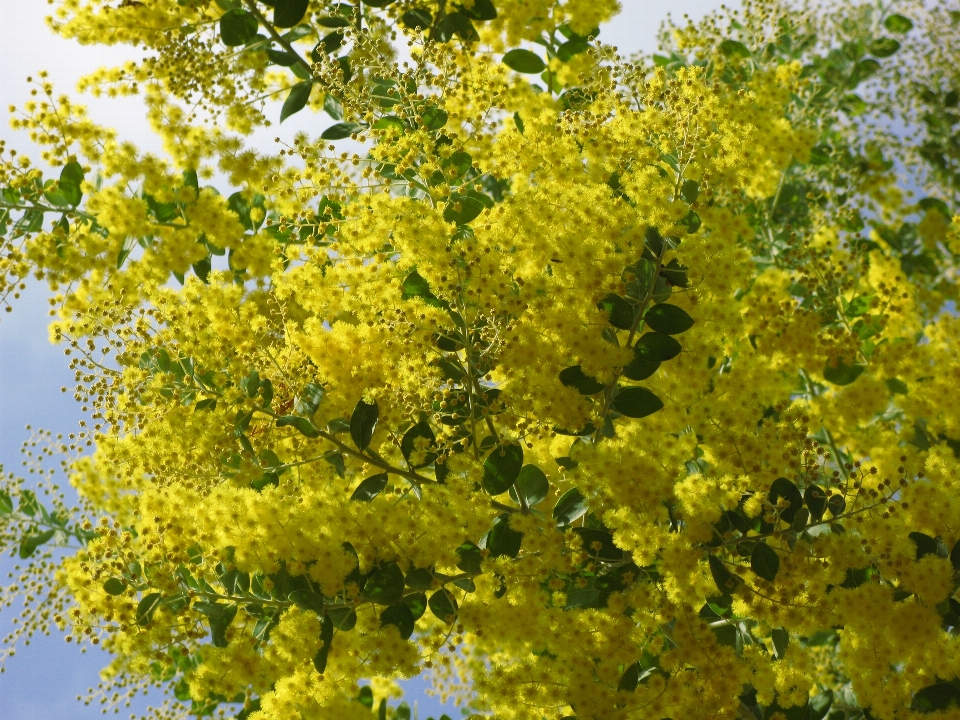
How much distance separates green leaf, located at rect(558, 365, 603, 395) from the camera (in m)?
2.75

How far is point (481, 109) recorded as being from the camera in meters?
3.37

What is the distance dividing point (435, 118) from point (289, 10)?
69 centimetres

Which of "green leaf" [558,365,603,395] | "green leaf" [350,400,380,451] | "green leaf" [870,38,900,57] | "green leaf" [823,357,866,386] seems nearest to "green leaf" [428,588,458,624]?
"green leaf" [350,400,380,451]

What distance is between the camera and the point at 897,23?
6148 millimetres

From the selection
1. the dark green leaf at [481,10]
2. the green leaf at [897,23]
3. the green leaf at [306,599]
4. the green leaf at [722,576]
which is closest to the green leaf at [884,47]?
the green leaf at [897,23]

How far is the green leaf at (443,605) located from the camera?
2.86m

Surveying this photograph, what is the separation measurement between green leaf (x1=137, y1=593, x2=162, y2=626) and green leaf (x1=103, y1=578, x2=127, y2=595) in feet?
0.35

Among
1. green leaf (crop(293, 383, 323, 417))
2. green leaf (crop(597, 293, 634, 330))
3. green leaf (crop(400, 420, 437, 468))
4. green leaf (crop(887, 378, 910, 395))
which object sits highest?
green leaf (crop(293, 383, 323, 417))

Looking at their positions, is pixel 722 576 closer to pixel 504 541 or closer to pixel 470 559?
pixel 504 541

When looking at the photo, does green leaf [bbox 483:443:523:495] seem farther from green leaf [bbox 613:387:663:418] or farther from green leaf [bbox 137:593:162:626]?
green leaf [bbox 137:593:162:626]

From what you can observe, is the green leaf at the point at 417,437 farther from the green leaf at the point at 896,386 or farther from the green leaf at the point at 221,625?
the green leaf at the point at 896,386

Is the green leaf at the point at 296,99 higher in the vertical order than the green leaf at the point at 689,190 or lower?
higher

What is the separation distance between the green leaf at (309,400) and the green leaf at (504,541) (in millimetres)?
726

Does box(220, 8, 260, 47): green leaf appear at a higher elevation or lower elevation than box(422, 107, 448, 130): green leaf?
higher
